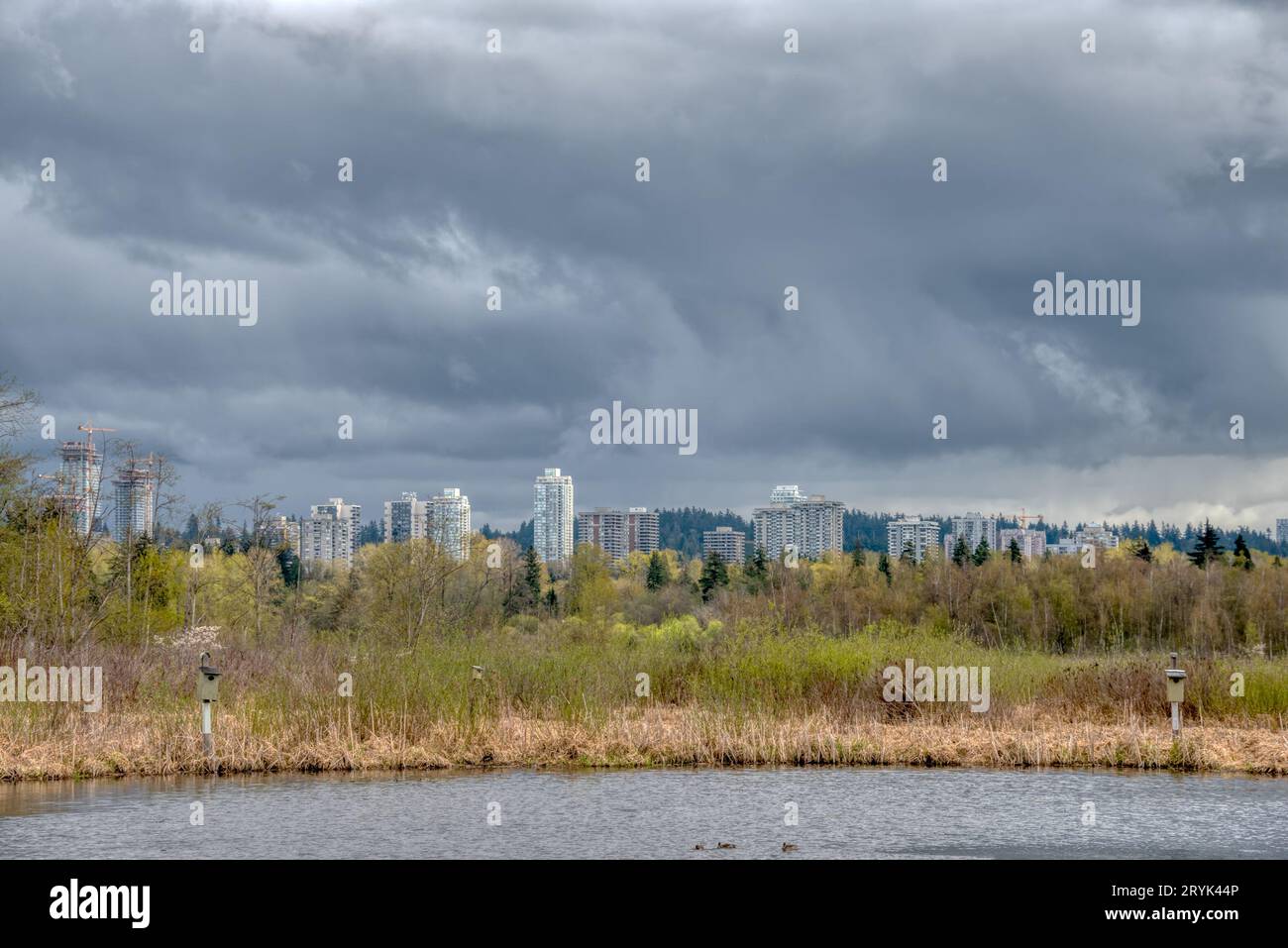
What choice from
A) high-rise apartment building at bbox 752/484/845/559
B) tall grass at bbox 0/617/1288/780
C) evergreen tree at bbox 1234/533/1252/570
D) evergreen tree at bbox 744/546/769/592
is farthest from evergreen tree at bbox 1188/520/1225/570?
high-rise apartment building at bbox 752/484/845/559

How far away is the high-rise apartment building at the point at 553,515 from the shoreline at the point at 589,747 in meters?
151

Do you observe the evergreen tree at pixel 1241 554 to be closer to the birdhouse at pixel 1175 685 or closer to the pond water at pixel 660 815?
the birdhouse at pixel 1175 685

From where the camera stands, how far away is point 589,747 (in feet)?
71.9

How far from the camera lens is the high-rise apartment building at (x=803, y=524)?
17112 centimetres

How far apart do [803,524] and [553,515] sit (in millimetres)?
36434

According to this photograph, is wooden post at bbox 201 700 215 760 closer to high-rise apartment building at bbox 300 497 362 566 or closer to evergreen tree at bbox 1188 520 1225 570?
evergreen tree at bbox 1188 520 1225 570

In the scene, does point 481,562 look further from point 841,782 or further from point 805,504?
point 805,504

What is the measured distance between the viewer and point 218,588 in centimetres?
5866

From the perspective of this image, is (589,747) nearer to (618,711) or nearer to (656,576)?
(618,711)

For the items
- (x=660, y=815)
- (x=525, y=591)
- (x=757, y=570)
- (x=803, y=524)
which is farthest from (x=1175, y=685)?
(x=803, y=524)

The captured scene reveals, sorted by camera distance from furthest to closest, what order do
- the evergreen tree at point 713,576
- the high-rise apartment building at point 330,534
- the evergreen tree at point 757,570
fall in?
the high-rise apartment building at point 330,534 → the evergreen tree at point 713,576 → the evergreen tree at point 757,570

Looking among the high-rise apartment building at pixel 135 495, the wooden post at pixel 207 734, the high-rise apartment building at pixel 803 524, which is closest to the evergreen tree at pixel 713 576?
the high-rise apartment building at pixel 135 495

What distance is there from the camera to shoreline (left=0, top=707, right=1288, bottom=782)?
67.5 ft
